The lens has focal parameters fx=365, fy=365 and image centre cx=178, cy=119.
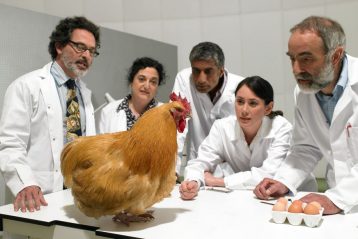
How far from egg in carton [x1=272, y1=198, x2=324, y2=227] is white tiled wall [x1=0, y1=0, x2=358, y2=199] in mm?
2325

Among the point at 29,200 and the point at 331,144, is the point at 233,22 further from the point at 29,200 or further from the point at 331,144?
the point at 29,200

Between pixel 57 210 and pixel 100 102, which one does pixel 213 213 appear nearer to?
pixel 57 210

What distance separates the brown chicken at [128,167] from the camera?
3.64ft

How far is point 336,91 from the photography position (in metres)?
1.53

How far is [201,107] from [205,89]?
18cm

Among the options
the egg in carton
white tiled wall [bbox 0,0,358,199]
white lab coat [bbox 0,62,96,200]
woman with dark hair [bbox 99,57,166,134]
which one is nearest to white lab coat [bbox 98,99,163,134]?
woman with dark hair [bbox 99,57,166,134]

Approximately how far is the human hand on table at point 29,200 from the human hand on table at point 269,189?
864 mm

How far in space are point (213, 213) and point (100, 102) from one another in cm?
161

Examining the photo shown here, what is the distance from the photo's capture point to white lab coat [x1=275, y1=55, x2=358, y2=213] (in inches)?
52.7

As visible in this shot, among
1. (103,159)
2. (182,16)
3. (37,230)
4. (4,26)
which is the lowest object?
(37,230)

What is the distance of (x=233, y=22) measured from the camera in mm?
3486

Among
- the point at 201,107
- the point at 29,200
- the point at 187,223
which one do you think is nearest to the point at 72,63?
the point at 29,200

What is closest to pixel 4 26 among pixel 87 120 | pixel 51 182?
pixel 87 120

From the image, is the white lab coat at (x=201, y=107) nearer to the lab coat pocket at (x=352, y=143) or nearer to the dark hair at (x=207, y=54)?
the dark hair at (x=207, y=54)
